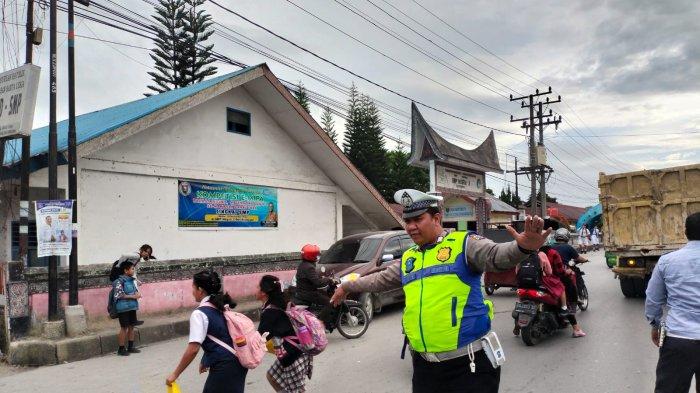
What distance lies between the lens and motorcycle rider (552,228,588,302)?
8945mm

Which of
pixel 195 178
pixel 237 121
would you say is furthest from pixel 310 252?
pixel 237 121

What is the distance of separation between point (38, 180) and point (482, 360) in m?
9.65

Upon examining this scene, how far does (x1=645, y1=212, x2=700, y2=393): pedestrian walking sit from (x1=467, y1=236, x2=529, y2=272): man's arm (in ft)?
6.02

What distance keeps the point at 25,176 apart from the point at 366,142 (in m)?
42.1

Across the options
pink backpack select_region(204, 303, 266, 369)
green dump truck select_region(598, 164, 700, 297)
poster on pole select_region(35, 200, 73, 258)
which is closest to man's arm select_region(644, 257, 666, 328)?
pink backpack select_region(204, 303, 266, 369)

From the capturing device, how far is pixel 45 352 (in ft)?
26.4

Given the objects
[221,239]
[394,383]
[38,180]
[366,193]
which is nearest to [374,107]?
[366,193]

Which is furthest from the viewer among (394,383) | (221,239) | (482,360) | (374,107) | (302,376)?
(374,107)

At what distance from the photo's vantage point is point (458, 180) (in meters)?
23.1

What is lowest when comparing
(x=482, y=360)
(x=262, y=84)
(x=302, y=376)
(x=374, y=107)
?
(x=302, y=376)

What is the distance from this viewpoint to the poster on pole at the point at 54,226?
8.66 m

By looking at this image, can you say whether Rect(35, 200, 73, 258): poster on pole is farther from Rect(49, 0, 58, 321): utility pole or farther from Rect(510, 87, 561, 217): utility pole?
Rect(510, 87, 561, 217): utility pole

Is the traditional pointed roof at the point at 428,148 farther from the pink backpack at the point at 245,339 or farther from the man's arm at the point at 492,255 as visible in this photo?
the man's arm at the point at 492,255

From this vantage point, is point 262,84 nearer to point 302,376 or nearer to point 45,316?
point 45,316
